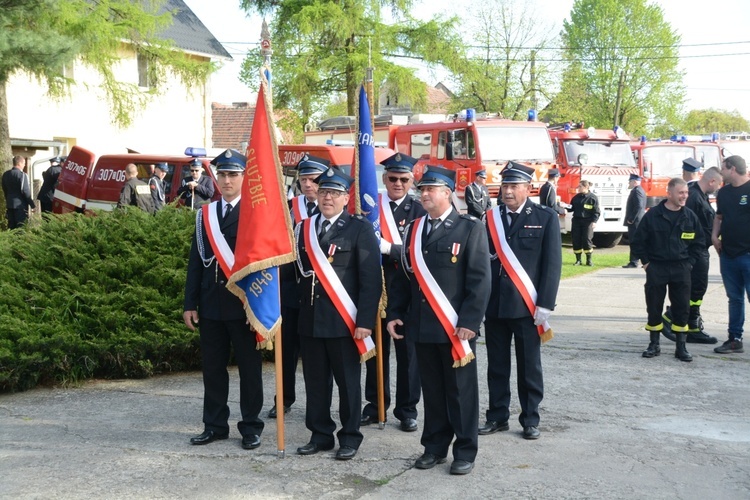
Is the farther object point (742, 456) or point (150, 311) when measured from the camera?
point (150, 311)

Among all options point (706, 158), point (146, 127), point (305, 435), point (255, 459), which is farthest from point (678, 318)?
point (146, 127)

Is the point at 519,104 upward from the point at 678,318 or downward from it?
upward

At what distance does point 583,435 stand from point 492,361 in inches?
32.0

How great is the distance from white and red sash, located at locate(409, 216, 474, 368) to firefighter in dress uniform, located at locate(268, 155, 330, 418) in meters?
1.37

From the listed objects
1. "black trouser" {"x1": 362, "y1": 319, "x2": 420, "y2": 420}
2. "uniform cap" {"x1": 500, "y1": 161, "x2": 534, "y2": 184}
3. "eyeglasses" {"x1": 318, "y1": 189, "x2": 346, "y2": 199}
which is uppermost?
"uniform cap" {"x1": 500, "y1": 161, "x2": 534, "y2": 184}

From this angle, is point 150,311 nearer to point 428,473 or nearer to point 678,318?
point 428,473

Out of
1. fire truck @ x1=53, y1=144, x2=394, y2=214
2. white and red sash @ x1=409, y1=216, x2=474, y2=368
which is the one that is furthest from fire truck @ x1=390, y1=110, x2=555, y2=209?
white and red sash @ x1=409, y1=216, x2=474, y2=368

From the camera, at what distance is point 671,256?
911 centimetres

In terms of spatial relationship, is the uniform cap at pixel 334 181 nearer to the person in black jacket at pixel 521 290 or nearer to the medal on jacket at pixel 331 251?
the medal on jacket at pixel 331 251

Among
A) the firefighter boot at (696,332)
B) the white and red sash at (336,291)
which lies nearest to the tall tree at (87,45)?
the white and red sash at (336,291)

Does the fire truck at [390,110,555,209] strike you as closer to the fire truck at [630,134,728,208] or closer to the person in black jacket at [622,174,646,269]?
the person in black jacket at [622,174,646,269]

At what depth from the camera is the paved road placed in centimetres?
546

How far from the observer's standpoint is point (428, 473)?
576cm

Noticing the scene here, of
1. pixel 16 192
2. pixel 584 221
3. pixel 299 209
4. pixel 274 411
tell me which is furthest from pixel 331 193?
→ pixel 16 192
